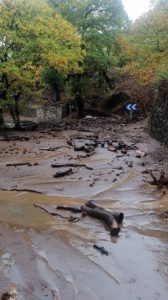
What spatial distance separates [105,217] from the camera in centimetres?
703

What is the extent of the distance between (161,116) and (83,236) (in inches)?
468

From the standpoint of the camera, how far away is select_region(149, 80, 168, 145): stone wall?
1646cm

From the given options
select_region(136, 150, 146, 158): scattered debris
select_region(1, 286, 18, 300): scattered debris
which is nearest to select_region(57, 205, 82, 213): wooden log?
select_region(1, 286, 18, 300): scattered debris

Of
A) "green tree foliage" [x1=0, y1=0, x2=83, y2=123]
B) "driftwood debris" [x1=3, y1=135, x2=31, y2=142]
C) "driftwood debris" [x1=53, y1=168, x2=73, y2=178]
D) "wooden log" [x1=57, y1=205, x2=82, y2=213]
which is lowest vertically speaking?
"driftwood debris" [x1=3, y1=135, x2=31, y2=142]

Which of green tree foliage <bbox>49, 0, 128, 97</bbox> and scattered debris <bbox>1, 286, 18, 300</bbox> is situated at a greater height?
green tree foliage <bbox>49, 0, 128, 97</bbox>

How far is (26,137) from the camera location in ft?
62.8

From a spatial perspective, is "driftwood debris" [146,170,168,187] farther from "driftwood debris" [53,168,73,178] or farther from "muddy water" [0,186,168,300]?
"driftwood debris" [53,168,73,178]

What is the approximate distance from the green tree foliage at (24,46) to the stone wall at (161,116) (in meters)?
6.51

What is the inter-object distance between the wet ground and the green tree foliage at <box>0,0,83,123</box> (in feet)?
30.6

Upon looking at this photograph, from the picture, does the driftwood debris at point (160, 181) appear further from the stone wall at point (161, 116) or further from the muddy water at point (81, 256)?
the stone wall at point (161, 116)

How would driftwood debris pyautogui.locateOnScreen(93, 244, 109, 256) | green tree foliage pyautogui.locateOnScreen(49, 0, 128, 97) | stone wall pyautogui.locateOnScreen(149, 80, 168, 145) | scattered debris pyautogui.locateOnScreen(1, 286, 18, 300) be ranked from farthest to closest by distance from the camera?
green tree foliage pyautogui.locateOnScreen(49, 0, 128, 97) < stone wall pyautogui.locateOnScreen(149, 80, 168, 145) < driftwood debris pyautogui.locateOnScreen(93, 244, 109, 256) < scattered debris pyautogui.locateOnScreen(1, 286, 18, 300)

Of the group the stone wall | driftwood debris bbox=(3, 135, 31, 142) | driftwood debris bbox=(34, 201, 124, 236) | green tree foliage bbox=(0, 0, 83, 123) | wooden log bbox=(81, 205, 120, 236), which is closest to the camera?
wooden log bbox=(81, 205, 120, 236)

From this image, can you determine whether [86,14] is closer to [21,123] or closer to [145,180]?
[21,123]

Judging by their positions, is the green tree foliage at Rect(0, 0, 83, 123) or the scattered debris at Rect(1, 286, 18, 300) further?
the green tree foliage at Rect(0, 0, 83, 123)
